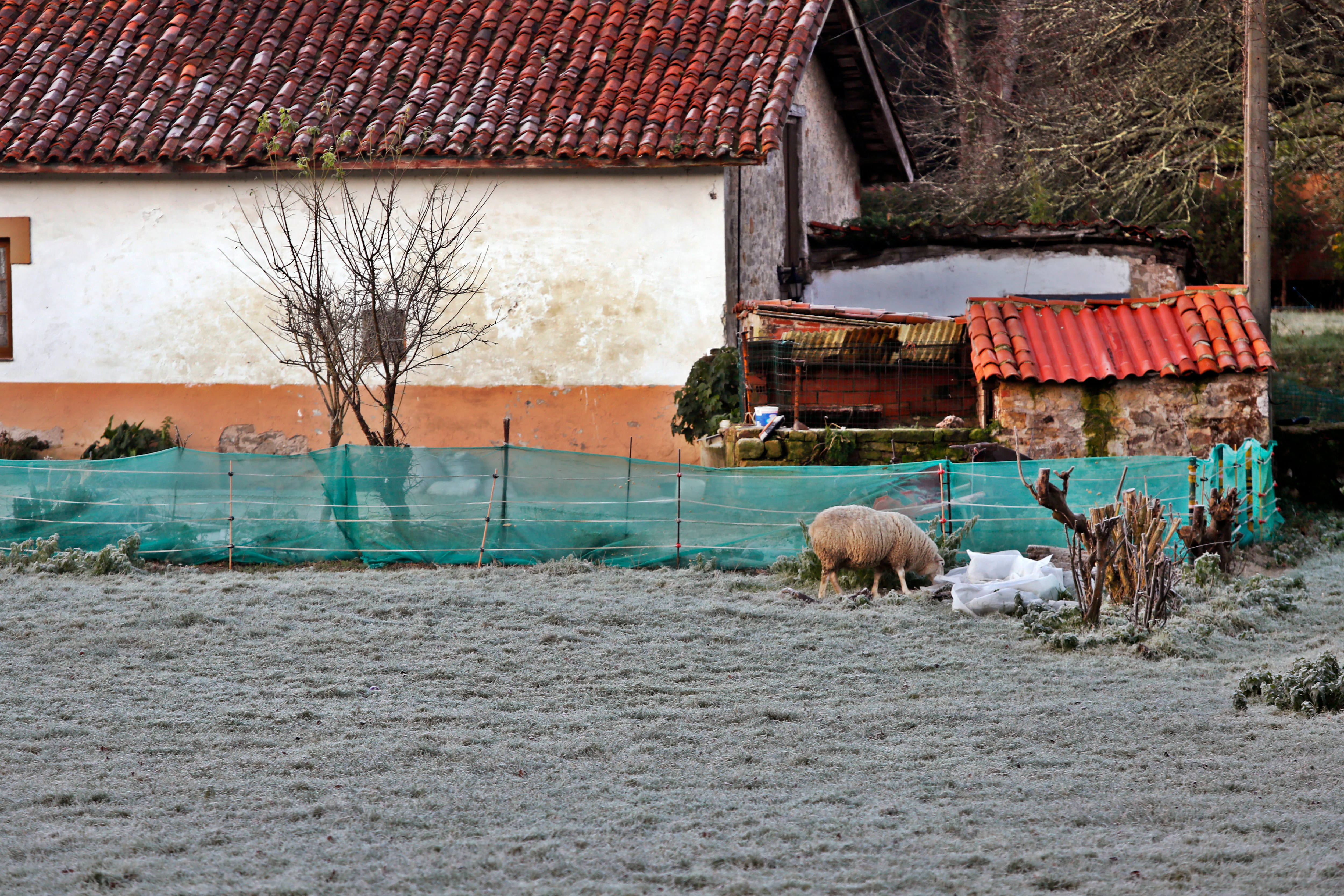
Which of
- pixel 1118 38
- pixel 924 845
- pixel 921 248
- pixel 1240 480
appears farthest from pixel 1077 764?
pixel 1118 38

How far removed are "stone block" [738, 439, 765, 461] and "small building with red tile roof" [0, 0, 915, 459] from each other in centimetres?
207

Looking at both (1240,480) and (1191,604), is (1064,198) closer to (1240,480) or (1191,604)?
(1240,480)

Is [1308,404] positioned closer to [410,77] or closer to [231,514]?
[410,77]

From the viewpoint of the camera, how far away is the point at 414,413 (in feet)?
46.9

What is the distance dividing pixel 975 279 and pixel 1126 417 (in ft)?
17.4

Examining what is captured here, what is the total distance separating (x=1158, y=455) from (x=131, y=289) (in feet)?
36.0

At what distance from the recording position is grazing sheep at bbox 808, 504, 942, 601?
9664mm

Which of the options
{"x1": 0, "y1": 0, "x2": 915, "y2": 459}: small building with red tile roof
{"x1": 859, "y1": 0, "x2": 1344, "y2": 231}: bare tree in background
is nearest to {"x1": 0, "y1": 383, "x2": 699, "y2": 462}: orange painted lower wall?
{"x1": 0, "y1": 0, "x2": 915, "y2": 459}: small building with red tile roof

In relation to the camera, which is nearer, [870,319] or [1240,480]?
[1240,480]

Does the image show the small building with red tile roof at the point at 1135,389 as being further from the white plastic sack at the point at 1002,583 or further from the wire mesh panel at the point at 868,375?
the white plastic sack at the point at 1002,583

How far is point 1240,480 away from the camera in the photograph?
11.0m

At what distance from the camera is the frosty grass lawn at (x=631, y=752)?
4504 millimetres

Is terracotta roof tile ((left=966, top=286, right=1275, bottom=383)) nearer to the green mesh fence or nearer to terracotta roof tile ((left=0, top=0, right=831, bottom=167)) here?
the green mesh fence

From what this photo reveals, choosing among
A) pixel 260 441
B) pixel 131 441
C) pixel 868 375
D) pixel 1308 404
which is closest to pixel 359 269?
pixel 260 441
